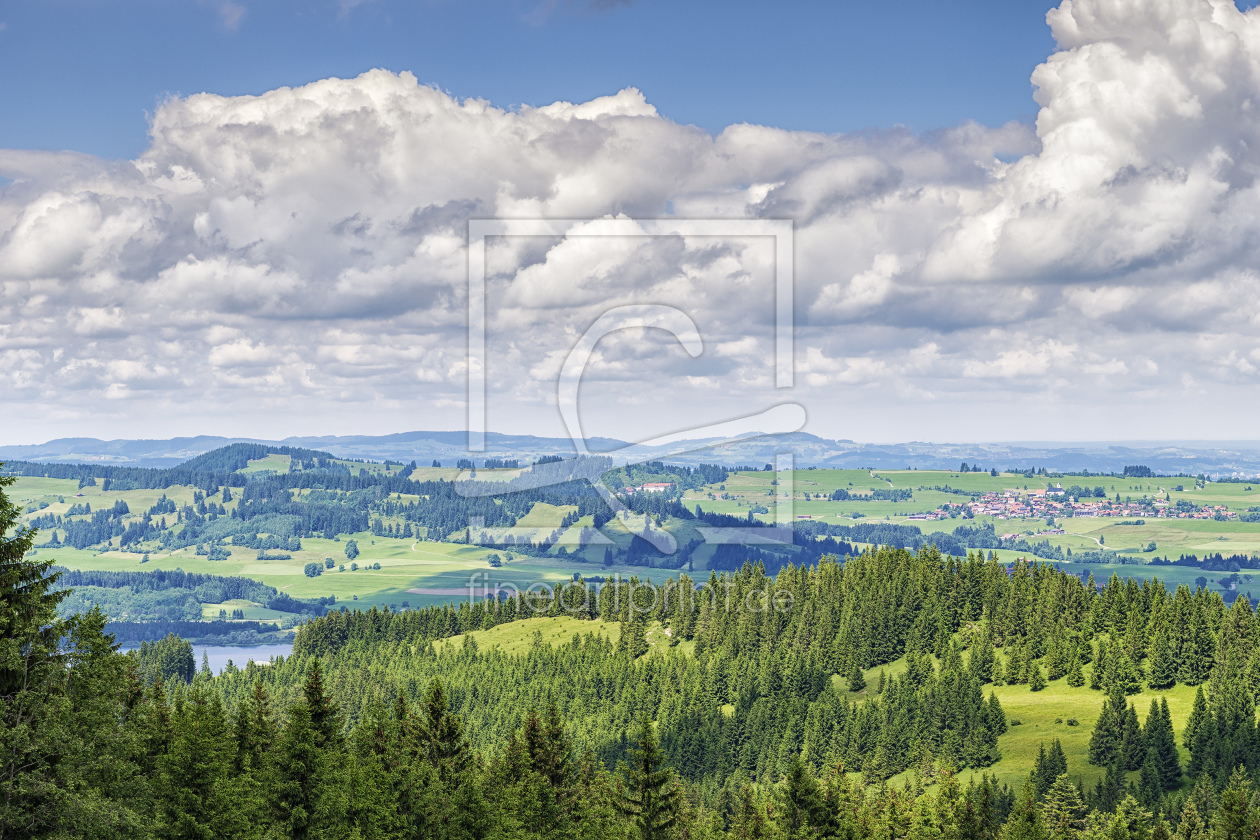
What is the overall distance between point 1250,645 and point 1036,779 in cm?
5947

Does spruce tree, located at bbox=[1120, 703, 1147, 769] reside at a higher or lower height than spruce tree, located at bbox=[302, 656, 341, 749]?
lower

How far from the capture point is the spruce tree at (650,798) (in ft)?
244

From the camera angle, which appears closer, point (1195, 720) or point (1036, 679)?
point (1195, 720)

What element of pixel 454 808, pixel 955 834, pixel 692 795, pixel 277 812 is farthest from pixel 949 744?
pixel 277 812

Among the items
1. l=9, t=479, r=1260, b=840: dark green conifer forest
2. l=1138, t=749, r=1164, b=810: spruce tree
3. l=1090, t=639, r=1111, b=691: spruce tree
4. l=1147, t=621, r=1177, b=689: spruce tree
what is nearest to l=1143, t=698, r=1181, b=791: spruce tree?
l=9, t=479, r=1260, b=840: dark green conifer forest

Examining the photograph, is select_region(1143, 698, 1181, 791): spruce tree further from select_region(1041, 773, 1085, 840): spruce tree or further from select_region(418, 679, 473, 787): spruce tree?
select_region(418, 679, 473, 787): spruce tree

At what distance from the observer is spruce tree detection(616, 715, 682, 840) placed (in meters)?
74.5

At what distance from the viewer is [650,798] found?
74500 mm

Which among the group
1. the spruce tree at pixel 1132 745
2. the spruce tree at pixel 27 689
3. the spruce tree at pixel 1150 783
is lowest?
the spruce tree at pixel 1150 783

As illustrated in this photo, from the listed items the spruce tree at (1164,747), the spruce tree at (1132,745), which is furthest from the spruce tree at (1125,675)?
the spruce tree at (1132,745)

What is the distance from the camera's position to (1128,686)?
608 feet

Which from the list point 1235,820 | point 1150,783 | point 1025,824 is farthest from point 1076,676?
point 1025,824

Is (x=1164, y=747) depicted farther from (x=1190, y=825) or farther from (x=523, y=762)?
(x=523, y=762)

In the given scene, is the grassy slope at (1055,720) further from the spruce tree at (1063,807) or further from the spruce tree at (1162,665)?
the spruce tree at (1063,807)
